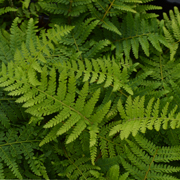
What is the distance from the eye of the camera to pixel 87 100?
7.73 ft

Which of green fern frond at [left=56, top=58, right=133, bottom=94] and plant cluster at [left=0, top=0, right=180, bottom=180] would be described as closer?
plant cluster at [left=0, top=0, right=180, bottom=180]

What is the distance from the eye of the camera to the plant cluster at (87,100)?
1991 mm

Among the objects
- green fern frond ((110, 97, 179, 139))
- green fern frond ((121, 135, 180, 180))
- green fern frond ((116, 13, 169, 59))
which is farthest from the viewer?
green fern frond ((116, 13, 169, 59))

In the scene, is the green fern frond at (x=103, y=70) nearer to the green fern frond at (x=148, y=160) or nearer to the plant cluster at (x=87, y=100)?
the plant cluster at (x=87, y=100)

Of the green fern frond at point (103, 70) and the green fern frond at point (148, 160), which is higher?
the green fern frond at point (103, 70)

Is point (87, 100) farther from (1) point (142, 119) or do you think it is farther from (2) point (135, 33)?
(2) point (135, 33)

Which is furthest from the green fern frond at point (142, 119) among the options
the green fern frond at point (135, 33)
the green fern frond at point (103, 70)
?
the green fern frond at point (135, 33)

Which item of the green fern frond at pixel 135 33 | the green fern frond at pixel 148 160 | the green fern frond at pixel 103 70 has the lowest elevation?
the green fern frond at pixel 148 160

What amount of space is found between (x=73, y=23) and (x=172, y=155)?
2.13 m

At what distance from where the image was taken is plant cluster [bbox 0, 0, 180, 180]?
1.99 m

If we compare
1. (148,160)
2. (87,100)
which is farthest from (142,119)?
(87,100)

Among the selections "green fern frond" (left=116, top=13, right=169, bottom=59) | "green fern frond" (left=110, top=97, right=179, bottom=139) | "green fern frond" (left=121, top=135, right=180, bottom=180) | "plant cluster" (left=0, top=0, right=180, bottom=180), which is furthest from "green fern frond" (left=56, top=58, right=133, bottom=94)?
"green fern frond" (left=121, top=135, right=180, bottom=180)

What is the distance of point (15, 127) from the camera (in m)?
2.46

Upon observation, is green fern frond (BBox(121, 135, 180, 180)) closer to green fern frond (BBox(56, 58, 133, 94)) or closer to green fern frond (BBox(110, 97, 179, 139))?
green fern frond (BBox(110, 97, 179, 139))
